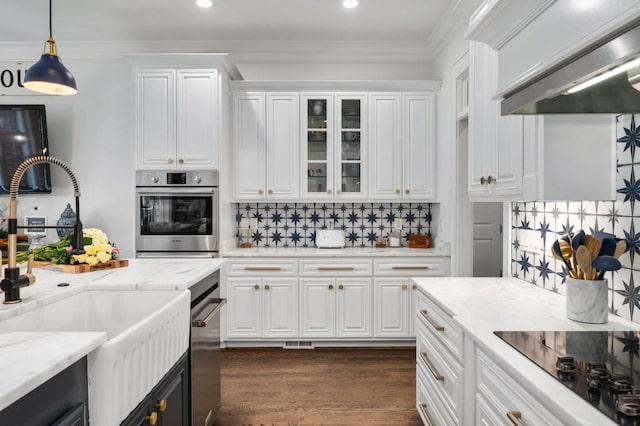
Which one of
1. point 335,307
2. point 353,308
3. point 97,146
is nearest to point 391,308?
point 353,308

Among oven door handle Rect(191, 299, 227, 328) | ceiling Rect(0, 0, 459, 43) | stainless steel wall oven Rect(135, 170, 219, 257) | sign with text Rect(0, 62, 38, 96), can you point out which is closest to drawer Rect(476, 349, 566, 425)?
oven door handle Rect(191, 299, 227, 328)

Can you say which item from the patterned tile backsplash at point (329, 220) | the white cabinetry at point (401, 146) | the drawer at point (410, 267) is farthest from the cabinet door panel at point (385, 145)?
the drawer at point (410, 267)

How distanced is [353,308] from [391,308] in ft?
1.17

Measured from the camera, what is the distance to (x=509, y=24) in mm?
1350

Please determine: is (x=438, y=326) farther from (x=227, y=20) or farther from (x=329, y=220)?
(x=227, y=20)

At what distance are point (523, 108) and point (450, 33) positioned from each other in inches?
95.2

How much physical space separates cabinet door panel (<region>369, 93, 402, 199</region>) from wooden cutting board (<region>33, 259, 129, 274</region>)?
238cm

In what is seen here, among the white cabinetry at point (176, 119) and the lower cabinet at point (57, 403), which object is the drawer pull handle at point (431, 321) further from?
the white cabinetry at point (176, 119)

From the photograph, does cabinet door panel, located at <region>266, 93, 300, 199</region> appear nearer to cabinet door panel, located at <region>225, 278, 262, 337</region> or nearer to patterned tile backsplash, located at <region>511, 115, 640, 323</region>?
cabinet door panel, located at <region>225, 278, 262, 337</region>

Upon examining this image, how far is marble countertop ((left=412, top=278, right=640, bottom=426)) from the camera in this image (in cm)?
89

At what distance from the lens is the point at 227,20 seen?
3.40 m

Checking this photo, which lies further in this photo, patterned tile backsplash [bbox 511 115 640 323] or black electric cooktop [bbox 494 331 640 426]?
patterned tile backsplash [bbox 511 115 640 323]

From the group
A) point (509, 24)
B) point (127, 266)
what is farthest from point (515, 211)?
point (127, 266)

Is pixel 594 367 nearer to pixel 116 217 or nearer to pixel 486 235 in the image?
pixel 486 235
